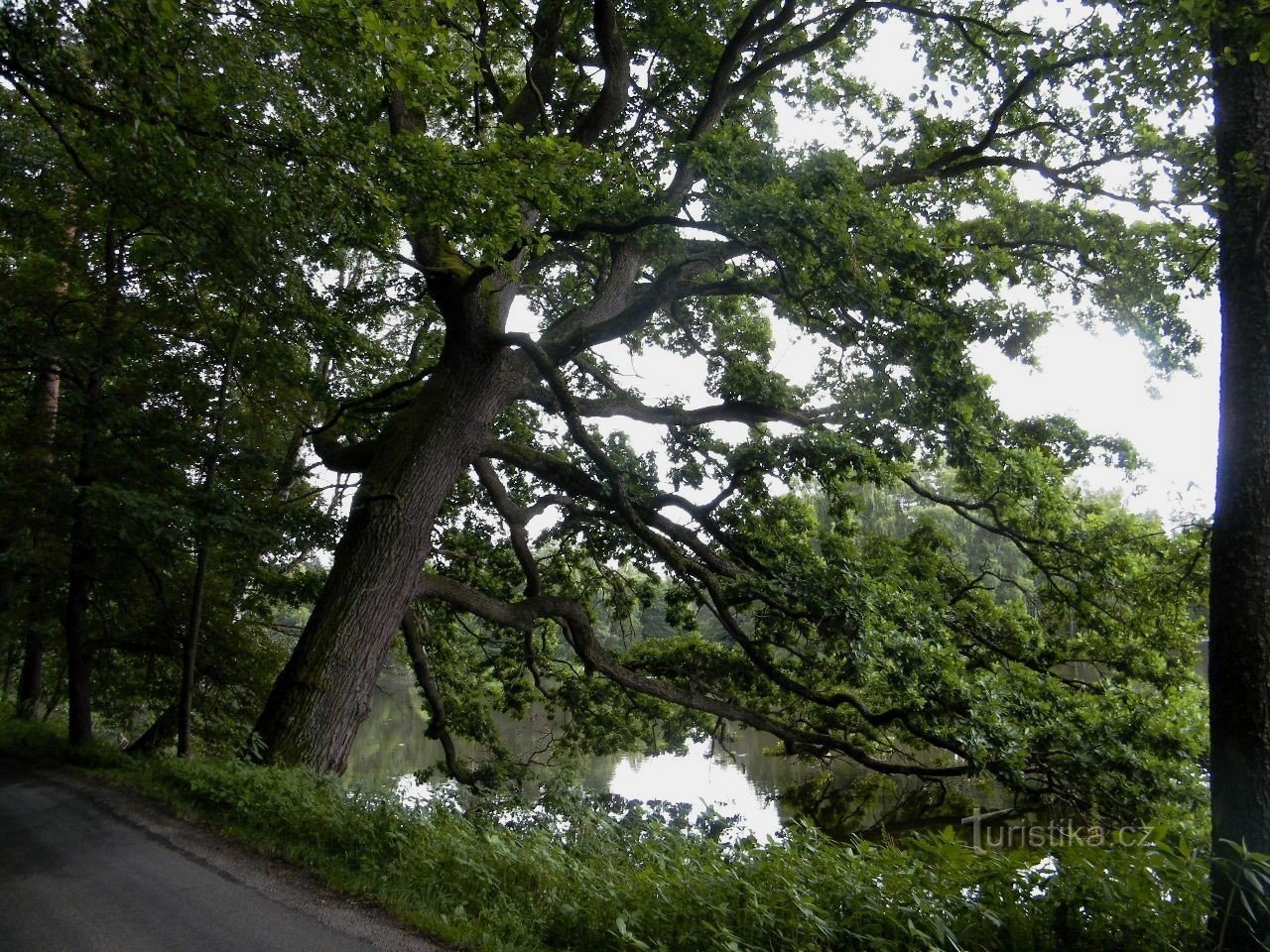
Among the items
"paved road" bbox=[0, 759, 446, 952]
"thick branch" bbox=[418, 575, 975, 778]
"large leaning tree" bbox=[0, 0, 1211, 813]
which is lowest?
"paved road" bbox=[0, 759, 446, 952]

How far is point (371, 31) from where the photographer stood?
191 inches

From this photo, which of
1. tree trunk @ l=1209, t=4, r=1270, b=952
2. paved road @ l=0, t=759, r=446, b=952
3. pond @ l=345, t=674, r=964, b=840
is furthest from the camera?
pond @ l=345, t=674, r=964, b=840

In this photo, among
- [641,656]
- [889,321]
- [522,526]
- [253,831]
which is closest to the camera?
[253,831]

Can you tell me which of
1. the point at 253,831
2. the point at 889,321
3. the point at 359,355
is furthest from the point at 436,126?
the point at 253,831

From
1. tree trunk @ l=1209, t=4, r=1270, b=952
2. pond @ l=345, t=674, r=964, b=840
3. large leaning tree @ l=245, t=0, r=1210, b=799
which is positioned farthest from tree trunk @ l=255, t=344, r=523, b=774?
tree trunk @ l=1209, t=4, r=1270, b=952

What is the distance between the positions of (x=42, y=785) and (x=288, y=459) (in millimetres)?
4741

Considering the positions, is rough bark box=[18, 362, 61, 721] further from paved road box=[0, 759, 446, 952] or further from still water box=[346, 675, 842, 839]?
still water box=[346, 675, 842, 839]

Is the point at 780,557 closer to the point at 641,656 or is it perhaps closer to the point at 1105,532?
the point at 641,656

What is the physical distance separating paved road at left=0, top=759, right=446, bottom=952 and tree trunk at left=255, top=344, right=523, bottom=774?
1.09 metres

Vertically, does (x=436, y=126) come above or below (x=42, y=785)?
above

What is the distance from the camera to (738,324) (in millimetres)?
11180

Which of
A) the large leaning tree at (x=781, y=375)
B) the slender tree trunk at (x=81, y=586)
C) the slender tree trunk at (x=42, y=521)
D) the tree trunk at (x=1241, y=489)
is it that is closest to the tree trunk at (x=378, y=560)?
the large leaning tree at (x=781, y=375)

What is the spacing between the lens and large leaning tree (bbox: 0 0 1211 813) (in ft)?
19.1

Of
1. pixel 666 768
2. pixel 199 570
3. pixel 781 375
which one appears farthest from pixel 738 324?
pixel 666 768
